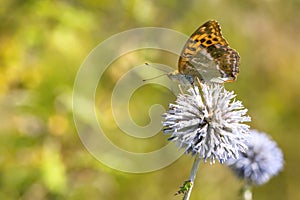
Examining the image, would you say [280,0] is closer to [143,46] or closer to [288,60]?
[288,60]

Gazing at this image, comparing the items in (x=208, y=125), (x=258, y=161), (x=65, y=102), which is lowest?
(x=208, y=125)

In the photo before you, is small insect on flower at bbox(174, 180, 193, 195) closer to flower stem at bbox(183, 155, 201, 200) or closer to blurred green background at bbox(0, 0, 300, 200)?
flower stem at bbox(183, 155, 201, 200)

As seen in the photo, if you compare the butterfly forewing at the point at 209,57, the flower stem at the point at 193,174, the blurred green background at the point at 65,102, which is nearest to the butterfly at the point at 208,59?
the butterfly forewing at the point at 209,57

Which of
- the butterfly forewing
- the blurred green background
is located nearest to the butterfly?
the butterfly forewing

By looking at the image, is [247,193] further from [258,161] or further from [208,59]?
[208,59]

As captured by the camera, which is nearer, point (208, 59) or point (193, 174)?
point (193, 174)

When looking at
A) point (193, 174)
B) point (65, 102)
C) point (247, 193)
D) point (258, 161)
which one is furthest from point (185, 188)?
point (65, 102)
